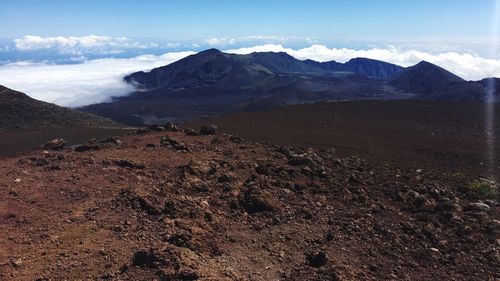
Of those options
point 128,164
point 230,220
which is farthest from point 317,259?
point 128,164

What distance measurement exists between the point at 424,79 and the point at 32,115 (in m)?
117

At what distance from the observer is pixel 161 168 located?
1347 centimetres

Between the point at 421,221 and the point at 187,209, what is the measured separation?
18.3 feet

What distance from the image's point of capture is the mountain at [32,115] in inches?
1745

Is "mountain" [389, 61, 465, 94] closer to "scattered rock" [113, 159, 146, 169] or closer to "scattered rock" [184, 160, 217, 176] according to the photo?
"scattered rock" [184, 160, 217, 176]

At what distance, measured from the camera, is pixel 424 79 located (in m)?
138

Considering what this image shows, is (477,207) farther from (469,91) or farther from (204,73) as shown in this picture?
(204,73)

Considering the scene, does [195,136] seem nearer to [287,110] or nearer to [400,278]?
[400,278]

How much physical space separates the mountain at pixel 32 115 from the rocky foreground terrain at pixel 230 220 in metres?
32.0

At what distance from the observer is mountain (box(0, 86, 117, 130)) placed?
44.3 m

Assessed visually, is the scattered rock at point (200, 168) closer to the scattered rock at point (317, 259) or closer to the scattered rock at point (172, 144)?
the scattered rock at point (172, 144)

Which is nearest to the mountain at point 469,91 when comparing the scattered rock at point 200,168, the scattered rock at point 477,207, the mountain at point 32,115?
the mountain at point 32,115

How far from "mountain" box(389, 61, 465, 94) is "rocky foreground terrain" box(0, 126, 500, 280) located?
405 feet

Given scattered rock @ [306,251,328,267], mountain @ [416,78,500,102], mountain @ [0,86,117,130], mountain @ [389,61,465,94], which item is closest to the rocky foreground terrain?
scattered rock @ [306,251,328,267]
